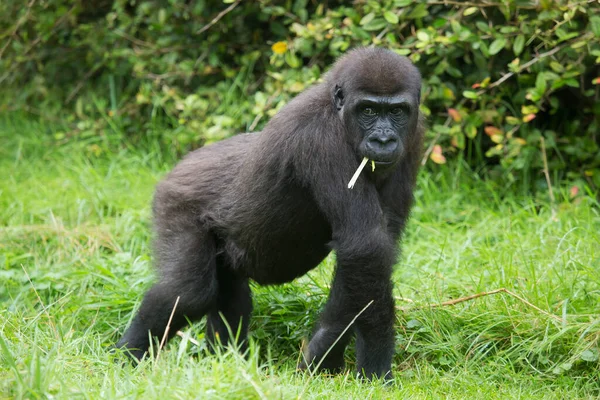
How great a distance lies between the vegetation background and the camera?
4.41m

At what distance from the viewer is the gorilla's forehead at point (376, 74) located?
14.2 feet

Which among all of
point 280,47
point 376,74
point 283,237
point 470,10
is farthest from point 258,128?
point 376,74

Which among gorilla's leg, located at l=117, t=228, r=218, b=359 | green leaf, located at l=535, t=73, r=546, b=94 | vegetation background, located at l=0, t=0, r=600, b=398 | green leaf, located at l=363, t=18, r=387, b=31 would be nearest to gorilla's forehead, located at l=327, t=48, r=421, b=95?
gorilla's leg, located at l=117, t=228, r=218, b=359

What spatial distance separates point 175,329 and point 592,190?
379cm

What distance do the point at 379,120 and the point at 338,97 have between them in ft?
0.91

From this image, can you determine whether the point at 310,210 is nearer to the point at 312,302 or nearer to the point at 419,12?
the point at 312,302

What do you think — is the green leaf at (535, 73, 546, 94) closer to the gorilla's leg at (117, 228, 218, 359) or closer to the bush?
the bush

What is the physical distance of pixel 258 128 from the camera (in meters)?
7.69

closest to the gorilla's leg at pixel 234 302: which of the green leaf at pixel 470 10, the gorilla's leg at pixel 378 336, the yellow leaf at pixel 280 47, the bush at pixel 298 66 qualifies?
the gorilla's leg at pixel 378 336

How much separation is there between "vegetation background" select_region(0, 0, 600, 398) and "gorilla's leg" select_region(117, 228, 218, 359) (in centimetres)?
37

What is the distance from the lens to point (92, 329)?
523 centimetres

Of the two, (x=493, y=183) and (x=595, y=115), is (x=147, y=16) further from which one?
(x=595, y=115)

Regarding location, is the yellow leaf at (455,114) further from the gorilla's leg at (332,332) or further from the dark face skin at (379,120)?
the gorilla's leg at (332,332)

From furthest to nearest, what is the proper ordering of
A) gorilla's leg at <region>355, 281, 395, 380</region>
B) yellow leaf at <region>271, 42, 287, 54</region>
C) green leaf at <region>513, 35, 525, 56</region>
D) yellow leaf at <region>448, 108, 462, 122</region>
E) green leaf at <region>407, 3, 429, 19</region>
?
yellow leaf at <region>271, 42, 287, 54</region> → yellow leaf at <region>448, 108, 462, 122</region> → green leaf at <region>407, 3, 429, 19</region> → green leaf at <region>513, 35, 525, 56</region> → gorilla's leg at <region>355, 281, 395, 380</region>
